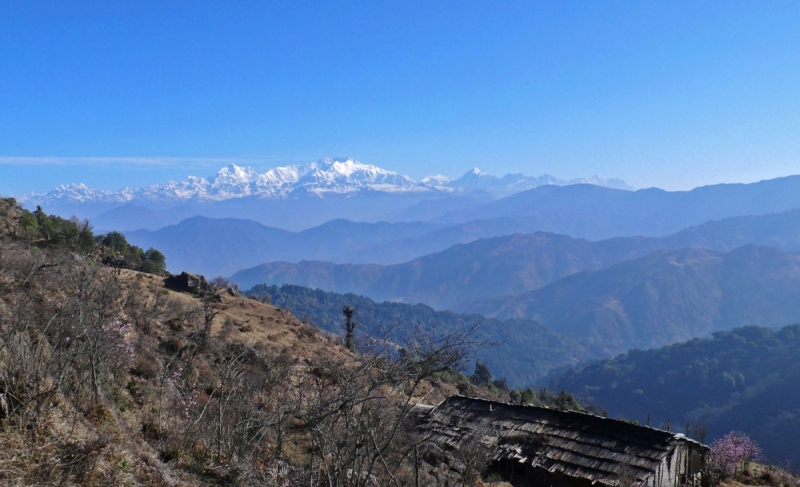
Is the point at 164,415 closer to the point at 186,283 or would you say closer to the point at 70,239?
the point at 186,283

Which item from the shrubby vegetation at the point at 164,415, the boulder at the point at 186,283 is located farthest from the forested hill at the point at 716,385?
the shrubby vegetation at the point at 164,415

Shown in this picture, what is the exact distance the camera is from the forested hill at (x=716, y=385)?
4099 inches

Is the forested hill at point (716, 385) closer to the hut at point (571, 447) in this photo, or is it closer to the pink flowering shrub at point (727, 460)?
the pink flowering shrub at point (727, 460)

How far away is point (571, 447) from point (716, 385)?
134m

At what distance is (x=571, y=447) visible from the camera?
18969 millimetres

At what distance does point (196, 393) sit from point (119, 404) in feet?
12.9

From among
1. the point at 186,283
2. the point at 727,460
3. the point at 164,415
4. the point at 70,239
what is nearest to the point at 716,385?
the point at 727,460

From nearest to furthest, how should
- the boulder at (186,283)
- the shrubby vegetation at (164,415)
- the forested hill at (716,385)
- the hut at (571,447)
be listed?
the shrubby vegetation at (164,415) → the hut at (571,447) → the boulder at (186,283) → the forested hill at (716,385)

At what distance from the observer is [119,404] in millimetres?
13320

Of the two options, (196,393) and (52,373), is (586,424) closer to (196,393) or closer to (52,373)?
(196,393)

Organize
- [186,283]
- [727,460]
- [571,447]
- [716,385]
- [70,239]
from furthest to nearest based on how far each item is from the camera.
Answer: [716,385]
[186,283]
[70,239]
[727,460]
[571,447]

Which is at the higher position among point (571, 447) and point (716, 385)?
point (571, 447)

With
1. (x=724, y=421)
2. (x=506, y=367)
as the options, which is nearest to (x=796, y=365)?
(x=724, y=421)

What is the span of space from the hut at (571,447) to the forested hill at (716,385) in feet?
299
